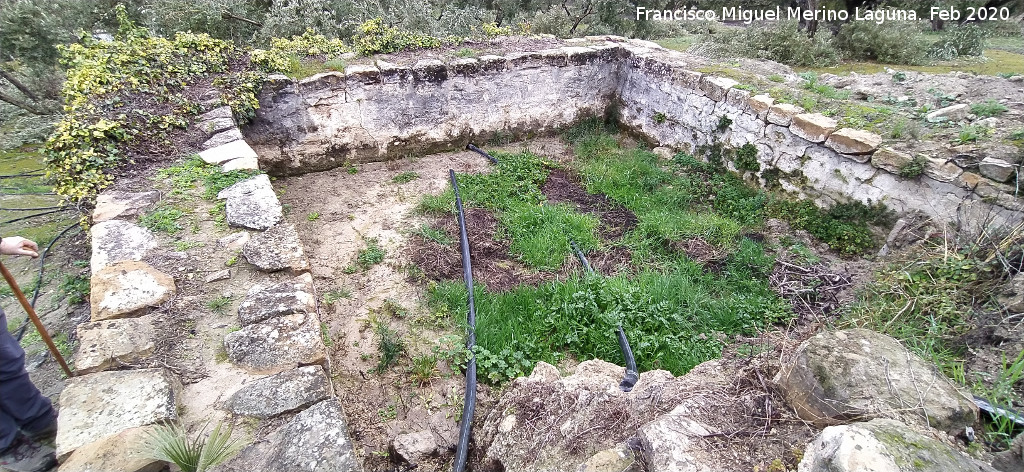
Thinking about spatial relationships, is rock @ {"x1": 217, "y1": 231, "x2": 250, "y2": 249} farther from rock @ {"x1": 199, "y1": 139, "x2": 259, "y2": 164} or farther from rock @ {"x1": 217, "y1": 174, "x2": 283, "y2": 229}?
rock @ {"x1": 199, "y1": 139, "x2": 259, "y2": 164}

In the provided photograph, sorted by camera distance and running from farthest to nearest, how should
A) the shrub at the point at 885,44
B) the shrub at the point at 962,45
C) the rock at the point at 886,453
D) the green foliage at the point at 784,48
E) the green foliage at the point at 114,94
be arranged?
the shrub at the point at 962,45
the shrub at the point at 885,44
the green foliage at the point at 784,48
the green foliage at the point at 114,94
the rock at the point at 886,453

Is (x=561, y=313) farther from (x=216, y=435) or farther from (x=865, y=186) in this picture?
(x=865, y=186)

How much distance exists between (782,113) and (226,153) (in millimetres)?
4994

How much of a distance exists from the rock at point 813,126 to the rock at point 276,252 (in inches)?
172

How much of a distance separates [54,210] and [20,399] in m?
3.90

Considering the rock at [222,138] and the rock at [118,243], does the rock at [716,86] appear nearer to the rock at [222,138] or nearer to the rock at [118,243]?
the rock at [222,138]

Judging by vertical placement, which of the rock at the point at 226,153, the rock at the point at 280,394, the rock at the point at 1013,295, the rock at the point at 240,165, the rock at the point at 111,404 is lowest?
the rock at the point at 1013,295

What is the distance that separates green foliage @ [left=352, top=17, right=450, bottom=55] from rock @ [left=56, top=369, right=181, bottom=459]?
15.9ft

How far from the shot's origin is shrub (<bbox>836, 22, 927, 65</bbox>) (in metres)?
8.51

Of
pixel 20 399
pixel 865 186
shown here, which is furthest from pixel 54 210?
pixel 865 186

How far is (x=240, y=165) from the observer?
379 cm

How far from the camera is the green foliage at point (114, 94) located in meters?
3.53

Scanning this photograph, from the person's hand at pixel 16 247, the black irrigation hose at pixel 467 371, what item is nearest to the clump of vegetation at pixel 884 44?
the black irrigation hose at pixel 467 371

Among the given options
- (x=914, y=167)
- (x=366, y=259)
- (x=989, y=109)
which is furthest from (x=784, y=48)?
(x=366, y=259)
